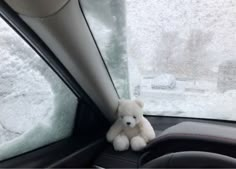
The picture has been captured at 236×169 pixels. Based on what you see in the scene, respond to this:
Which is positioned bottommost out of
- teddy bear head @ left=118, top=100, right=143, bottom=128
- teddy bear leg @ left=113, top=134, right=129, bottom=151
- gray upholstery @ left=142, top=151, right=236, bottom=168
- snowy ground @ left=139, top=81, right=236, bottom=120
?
gray upholstery @ left=142, top=151, right=236, bottom=168

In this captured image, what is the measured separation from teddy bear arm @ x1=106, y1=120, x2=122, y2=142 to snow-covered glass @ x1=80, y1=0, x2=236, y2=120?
8.4 inches

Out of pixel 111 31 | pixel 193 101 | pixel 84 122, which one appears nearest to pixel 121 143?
pixel 84 122

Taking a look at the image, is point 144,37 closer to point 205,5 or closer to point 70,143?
point 205,5

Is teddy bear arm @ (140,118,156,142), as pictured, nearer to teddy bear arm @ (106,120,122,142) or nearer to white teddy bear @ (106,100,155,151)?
white teddy bear @ (106,100,155,151)

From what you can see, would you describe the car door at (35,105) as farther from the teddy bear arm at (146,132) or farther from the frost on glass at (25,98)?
the teddy bear arm at (146,132)

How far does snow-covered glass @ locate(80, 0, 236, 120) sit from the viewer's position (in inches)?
55.9

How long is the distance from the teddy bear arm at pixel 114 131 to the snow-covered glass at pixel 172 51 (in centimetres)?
21

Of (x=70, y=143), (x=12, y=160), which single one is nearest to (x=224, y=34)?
(x=70, y=143)

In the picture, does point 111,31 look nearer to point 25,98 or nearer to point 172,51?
point 172,51

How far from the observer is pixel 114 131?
1.73 m

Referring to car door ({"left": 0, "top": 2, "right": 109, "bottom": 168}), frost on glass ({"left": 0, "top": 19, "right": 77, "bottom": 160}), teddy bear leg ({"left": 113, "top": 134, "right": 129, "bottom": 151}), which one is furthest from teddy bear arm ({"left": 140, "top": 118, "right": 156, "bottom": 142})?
frost on glass ({"left": 0, "top": 19, "right": 77, "bottom": 160})

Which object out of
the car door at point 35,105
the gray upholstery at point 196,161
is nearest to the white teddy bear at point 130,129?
the car door at point 35,105

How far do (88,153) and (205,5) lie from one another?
3.28 feet

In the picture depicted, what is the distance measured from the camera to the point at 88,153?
5.25ft
